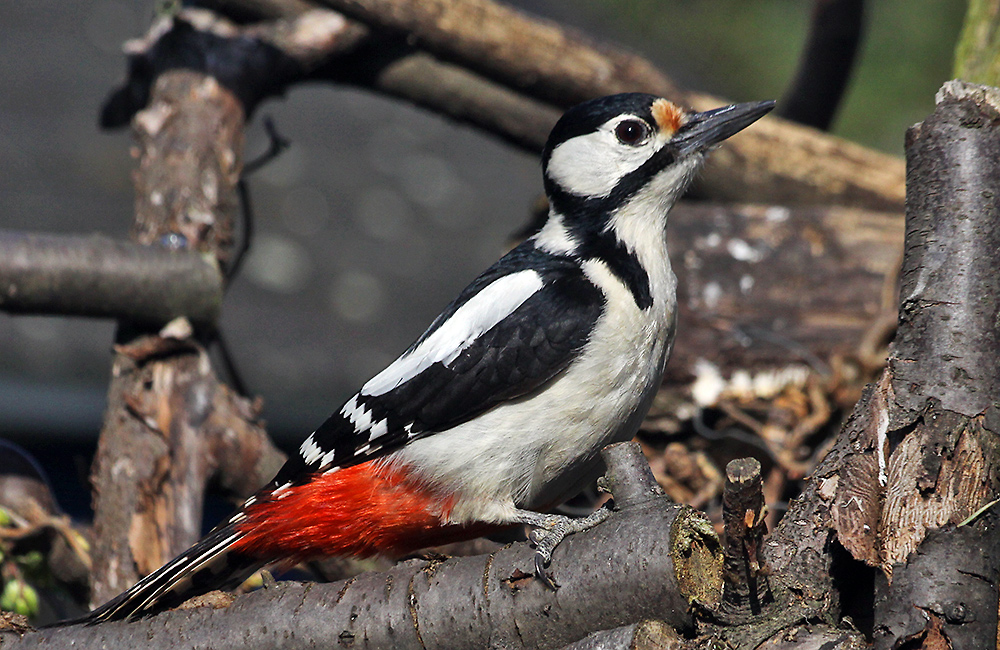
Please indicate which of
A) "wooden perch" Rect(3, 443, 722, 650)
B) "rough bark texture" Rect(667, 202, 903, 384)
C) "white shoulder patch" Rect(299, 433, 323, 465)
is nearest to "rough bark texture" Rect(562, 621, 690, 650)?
"wooden perch" Rect(3, 443, 722, 650)

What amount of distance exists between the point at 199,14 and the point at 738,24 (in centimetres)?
1651

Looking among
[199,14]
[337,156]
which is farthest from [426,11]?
[337,156]

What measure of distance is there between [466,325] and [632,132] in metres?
0.80

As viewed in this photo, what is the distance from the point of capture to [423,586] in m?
2.27

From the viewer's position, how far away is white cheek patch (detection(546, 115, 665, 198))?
307cm

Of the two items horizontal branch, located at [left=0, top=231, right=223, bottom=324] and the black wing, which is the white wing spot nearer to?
the black wing

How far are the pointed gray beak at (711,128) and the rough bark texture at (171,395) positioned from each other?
5.78ft

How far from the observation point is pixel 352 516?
9.14 ft

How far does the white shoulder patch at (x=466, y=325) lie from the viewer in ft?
9.02

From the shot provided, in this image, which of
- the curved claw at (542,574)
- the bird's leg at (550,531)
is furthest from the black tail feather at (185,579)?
the curved claw at (542,574)

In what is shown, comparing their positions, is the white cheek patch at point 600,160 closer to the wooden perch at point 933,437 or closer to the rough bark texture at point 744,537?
the wooden perch at point 933,437

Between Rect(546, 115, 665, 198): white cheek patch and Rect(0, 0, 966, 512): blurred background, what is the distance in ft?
10.2

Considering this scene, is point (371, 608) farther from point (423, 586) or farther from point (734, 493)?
point (734, 493)

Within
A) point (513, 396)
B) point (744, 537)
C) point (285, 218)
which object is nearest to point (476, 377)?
point (513, 396)
